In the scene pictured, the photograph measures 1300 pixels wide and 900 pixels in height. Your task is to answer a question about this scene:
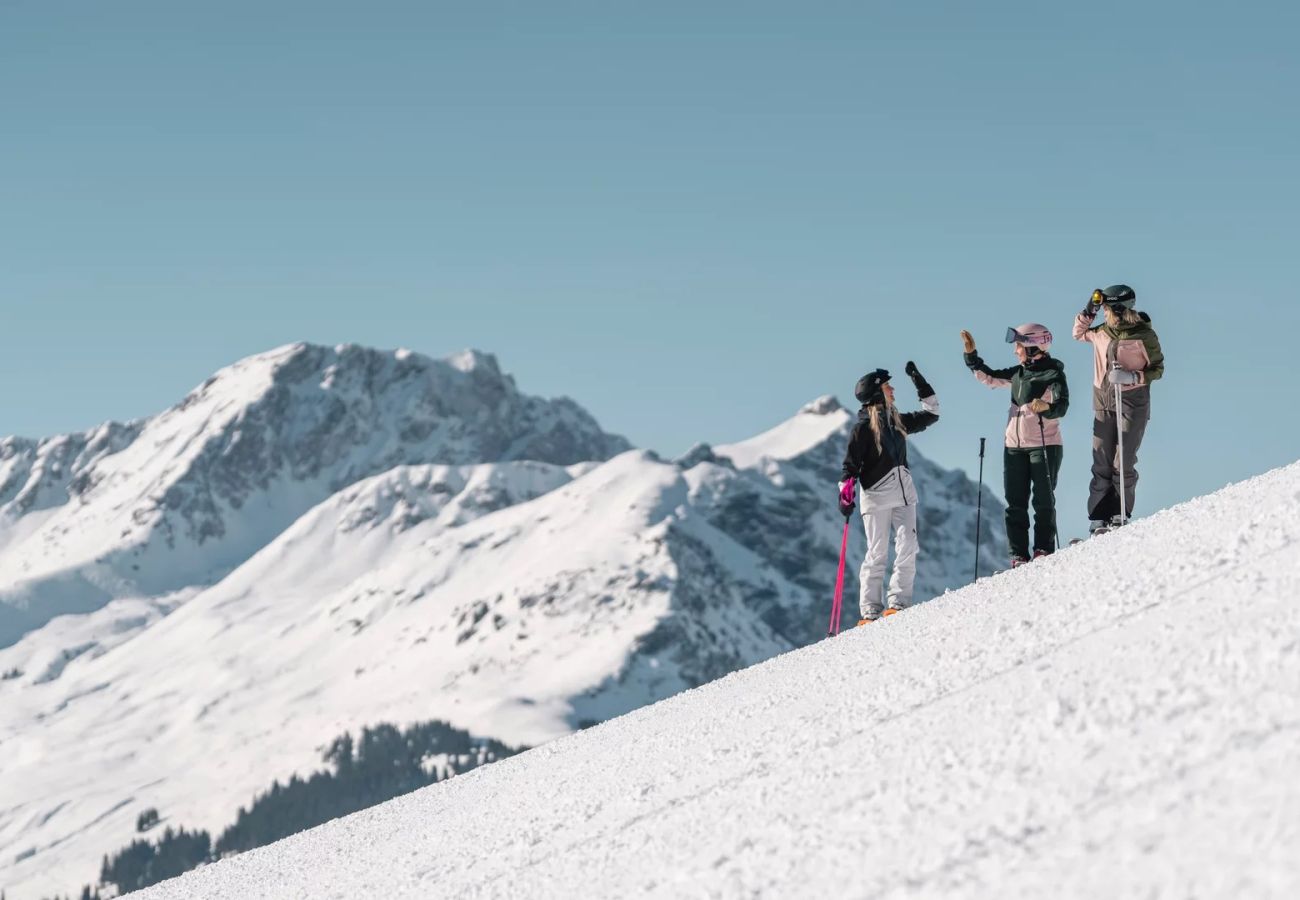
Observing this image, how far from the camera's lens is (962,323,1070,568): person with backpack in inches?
601

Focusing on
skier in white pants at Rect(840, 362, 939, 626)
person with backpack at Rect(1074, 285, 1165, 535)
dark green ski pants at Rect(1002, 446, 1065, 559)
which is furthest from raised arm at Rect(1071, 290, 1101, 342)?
skier in white pants at Rect(840, 362, 939, 626)

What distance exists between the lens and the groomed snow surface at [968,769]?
5.78 meters

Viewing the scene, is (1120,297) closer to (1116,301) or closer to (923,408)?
(1116,301)

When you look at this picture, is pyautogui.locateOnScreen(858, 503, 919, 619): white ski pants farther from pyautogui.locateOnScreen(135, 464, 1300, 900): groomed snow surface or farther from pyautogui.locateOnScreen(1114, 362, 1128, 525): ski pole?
pyautogui.locateOnScreen(1114, 362, 1128, 525): ski pole

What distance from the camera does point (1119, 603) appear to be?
10227mm

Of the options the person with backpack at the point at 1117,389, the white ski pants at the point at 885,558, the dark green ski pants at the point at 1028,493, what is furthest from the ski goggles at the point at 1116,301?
the white ski pants at the point at 885,558

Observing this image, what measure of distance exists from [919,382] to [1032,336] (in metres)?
1.45

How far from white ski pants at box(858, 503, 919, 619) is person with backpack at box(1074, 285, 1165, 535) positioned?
211 cm

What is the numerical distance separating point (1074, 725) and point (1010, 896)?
173cm

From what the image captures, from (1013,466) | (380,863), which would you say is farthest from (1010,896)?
(1013,466)

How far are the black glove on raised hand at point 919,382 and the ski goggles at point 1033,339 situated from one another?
1.18 meters

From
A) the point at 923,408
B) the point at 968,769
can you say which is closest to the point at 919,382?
the point at 923,408

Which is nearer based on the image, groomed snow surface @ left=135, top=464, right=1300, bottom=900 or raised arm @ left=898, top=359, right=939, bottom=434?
groomed snow surface @ left=135, top=464, right=1300, bottom=900

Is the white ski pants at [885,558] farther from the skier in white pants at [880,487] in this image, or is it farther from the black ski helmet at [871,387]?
the black ski helmet at [871,387]
